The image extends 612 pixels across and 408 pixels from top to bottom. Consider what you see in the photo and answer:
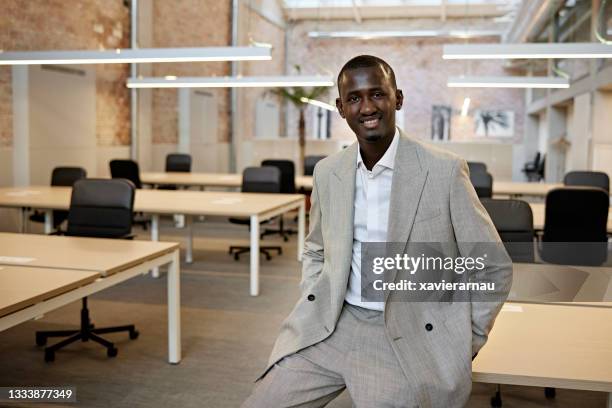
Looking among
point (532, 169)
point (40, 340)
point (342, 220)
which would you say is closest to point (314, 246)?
point (342, 220)

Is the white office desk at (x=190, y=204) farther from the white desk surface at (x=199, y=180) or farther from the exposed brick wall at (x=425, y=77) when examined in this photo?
the exposed brick wall at (x=425, y=77)

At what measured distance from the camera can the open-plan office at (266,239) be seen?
172cm

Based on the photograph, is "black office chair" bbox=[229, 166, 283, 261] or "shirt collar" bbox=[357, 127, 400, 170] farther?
"black office chair" bbox=[229, 166, 283, 261]

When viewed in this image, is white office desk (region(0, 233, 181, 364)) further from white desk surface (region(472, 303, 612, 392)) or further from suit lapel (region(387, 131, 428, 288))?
white desk surface (region(472, 303, 612, 392))

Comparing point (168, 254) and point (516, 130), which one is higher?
point (516, 130)

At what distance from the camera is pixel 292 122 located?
1686 cm

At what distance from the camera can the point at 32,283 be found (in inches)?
98.6

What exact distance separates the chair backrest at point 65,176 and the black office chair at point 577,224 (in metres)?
4.89

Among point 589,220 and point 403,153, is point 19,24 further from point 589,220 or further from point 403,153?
point 403,153

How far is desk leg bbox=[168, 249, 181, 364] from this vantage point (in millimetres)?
3504

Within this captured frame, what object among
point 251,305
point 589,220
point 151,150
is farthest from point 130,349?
point 151,150

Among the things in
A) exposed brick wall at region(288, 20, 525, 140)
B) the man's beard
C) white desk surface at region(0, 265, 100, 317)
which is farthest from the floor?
exposed brick wall at region(288, 20, 525, 140)

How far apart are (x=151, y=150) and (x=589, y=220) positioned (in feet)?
25.7

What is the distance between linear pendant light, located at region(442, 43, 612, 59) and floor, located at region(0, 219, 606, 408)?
2665 mm
